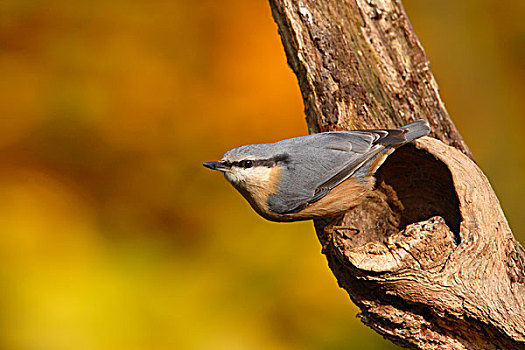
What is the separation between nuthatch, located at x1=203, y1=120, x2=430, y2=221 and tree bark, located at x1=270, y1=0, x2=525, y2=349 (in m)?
0.15

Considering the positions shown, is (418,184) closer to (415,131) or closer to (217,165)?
(415,131)

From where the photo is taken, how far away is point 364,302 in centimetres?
188

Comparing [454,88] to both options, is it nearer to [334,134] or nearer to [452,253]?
[334,134]

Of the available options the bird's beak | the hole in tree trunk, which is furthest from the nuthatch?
the hole in tree trunk

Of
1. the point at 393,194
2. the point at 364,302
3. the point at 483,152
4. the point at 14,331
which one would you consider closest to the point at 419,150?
the point at 393,194

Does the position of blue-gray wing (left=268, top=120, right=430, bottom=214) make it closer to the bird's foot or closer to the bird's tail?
the bird's tail

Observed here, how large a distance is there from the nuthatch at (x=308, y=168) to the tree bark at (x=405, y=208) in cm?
15

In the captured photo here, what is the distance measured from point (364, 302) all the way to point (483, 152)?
2.14 metres

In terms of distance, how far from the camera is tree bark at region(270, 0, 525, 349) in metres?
1.75

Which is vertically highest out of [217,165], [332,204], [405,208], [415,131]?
[217,165]

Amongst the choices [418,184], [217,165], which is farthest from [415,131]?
[217,165]

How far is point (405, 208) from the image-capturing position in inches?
93.4

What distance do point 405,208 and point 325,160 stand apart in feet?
1.67

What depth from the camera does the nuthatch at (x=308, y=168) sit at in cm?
210
